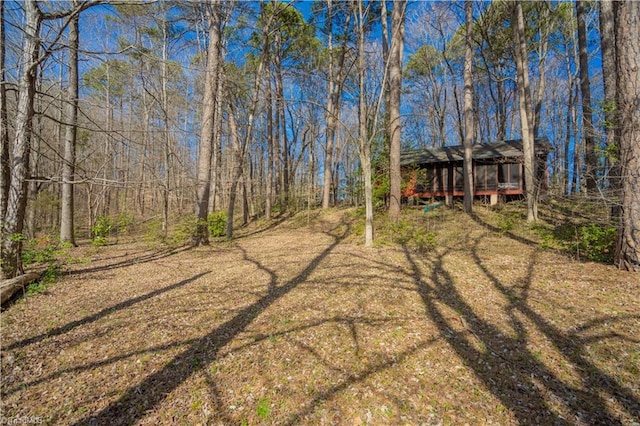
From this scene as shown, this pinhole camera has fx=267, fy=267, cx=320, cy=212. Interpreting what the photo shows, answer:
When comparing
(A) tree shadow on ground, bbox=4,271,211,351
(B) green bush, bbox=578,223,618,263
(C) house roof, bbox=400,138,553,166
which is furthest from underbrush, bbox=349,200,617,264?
(A) tree shadow on ground, bbox=4,271,211,351

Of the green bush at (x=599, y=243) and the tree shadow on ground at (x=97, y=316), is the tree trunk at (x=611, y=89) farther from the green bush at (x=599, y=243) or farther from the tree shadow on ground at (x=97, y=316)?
the tree shadow on ground at (x=97, y=316)

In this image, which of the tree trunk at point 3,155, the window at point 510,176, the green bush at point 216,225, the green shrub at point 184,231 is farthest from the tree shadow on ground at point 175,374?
the window at point 510,176

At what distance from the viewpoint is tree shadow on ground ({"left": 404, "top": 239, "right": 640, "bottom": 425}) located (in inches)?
95.2

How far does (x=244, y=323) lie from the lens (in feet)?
13.4

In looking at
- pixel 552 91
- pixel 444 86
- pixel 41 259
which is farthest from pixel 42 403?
pixel 552 91

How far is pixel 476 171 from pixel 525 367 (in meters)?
15.6

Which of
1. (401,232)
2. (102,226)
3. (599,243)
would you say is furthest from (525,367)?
(102,226)

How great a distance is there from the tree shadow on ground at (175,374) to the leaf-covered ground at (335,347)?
16 mm

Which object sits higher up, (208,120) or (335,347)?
(208,120)

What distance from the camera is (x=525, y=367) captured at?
9.83ft

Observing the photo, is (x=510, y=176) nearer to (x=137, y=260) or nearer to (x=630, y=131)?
(x=630, y=131)

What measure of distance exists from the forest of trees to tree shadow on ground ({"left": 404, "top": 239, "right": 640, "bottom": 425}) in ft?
10.9

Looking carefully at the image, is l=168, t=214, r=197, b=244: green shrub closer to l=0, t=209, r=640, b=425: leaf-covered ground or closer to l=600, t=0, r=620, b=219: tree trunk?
l=0, t=209, r=640, b=425: leaf-covered ground

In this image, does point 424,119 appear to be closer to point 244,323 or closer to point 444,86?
point 444,86
